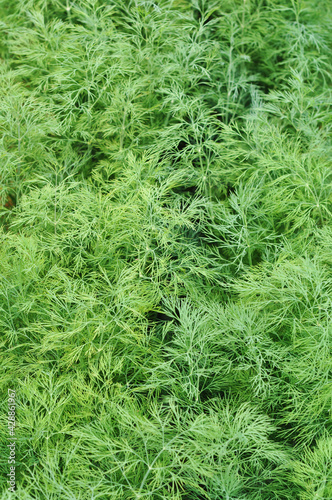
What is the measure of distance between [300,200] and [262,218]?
0.61 feet

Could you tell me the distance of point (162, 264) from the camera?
1873 mm

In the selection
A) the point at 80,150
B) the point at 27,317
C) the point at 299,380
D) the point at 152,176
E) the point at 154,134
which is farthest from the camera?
the point at 80,150

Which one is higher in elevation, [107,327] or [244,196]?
[244,196]

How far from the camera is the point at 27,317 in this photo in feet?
6.23

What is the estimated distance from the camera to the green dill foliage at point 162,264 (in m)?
1.60

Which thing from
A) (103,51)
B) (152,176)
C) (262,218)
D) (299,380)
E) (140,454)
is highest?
(103,51)

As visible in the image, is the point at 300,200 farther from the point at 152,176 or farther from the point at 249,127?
the point at 152,176

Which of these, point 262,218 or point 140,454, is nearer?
point 140,454

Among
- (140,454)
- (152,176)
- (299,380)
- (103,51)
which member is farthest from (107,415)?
(103,51)

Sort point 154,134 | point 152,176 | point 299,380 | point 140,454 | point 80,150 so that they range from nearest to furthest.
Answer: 1. point 140,454
2. point 299,380
3. point 152,176
4. point 154,134
5. point 80,150

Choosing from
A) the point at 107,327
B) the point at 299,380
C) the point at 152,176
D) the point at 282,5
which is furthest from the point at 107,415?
the point at 282,5

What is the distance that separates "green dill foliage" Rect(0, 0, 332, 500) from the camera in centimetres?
160

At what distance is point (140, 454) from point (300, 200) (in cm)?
125

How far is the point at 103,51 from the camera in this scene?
215 cm
